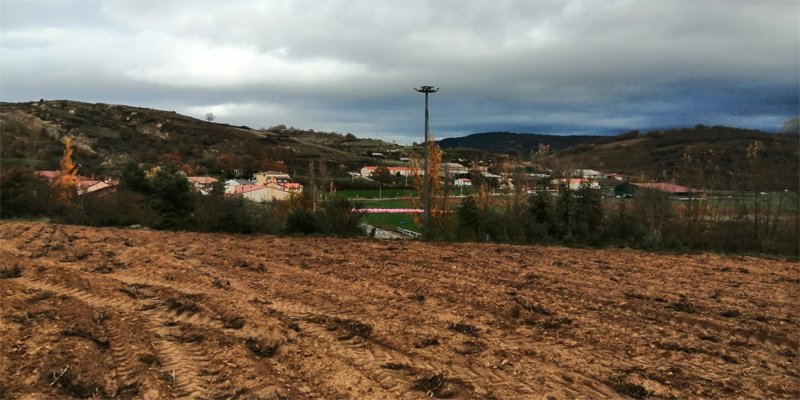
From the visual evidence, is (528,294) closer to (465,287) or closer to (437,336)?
(465,287)

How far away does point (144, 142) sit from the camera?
81625 mm

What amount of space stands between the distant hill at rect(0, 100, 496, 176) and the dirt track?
2098 inches

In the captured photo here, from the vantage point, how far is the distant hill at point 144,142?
217 ft

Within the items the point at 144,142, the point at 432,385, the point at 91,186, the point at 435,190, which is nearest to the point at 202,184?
the point at 91,186

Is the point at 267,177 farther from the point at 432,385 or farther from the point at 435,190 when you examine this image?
the point at 432,385

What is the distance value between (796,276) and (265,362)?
37.4 feet

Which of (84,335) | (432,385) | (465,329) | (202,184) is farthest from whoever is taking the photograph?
(202,184)

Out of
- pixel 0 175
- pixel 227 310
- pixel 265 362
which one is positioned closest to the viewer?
pixel 265 362

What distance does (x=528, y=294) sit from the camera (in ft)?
25.3

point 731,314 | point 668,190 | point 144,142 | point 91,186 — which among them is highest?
point 144,142

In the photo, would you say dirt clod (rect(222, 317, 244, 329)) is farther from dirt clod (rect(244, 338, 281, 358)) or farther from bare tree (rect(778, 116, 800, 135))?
bare tree (rect(778, 116, 800, 135))

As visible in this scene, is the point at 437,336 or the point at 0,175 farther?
the point at 0,175

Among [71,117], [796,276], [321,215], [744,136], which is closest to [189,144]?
[71,117]

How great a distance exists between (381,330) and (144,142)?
8772 cm
